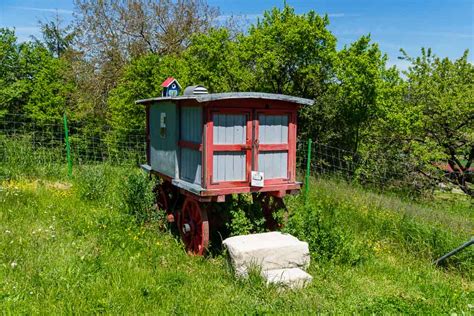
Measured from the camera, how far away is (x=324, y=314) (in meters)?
4.22

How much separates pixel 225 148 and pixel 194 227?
56.8 inches

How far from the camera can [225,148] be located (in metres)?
5.79

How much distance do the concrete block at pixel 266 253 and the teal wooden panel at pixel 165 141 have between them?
1.87 m

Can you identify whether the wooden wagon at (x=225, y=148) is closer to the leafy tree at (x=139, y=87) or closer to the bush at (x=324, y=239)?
the bush at (x=324, y=239)

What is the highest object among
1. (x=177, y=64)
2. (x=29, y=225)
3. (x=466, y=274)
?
(x=177, y=64)

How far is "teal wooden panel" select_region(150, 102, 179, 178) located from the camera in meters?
6.63

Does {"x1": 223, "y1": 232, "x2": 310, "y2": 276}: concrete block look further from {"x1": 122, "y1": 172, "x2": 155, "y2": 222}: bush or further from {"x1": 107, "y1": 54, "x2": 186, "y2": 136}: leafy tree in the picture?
{"x1": 107, "y1": 54, "x2": 186, "y2": 136}: leafy tree

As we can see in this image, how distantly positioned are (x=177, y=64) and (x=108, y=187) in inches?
214

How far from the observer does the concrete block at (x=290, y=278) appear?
4.92 meters

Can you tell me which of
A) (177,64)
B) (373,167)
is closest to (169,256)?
(373,167)

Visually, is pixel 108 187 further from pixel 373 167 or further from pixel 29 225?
pixel 373 167

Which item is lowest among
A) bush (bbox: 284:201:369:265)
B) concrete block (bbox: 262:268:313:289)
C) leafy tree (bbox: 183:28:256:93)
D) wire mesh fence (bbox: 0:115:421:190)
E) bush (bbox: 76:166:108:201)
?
concrete block (bbox: 262:268:313:289)

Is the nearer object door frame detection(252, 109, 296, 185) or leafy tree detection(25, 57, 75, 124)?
door frame detection(252, 109, 296, 185)

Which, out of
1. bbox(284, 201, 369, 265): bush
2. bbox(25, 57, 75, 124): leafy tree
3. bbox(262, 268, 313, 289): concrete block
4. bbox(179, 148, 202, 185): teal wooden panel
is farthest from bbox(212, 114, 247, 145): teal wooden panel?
bbox(25, 57, 75, 124): leafy tree
